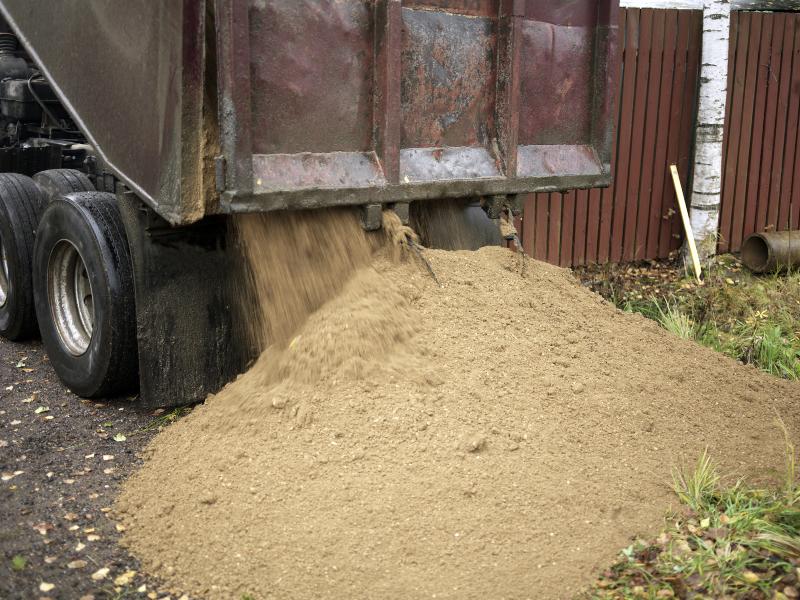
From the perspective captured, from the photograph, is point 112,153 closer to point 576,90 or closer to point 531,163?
point 531,163

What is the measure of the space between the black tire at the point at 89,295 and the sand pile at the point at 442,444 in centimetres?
61

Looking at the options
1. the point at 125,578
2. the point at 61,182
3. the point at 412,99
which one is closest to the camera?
the point at 125,578

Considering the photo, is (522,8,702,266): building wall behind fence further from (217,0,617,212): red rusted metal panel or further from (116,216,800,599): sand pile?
(116,216,800,599): sand pile

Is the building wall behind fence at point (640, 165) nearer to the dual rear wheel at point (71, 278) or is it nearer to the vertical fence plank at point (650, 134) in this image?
the vertical fence plank at point (650, 134)

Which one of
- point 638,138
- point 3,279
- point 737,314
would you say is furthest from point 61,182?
point 638,138

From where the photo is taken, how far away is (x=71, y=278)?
497 cm

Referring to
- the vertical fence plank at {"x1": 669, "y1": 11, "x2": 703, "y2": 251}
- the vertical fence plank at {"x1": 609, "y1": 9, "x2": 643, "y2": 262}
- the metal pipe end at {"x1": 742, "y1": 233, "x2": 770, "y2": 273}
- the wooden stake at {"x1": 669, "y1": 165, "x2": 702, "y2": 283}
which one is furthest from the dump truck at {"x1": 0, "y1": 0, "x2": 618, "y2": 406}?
the metal pipe end at {"x1": 742, "y1": 233, "x2": 770, "y2": 273}

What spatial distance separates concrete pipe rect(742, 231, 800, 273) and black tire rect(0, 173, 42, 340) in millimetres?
6154

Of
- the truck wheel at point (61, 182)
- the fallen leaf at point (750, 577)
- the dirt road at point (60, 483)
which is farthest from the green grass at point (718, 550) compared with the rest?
the truck wheel at point (61, 182)

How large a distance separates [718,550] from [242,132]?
2.33 metres

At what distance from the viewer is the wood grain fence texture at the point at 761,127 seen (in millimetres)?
8664

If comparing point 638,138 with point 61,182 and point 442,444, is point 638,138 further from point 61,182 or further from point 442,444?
point 442,444

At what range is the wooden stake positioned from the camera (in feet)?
25.7

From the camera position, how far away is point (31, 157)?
584 centimetres
